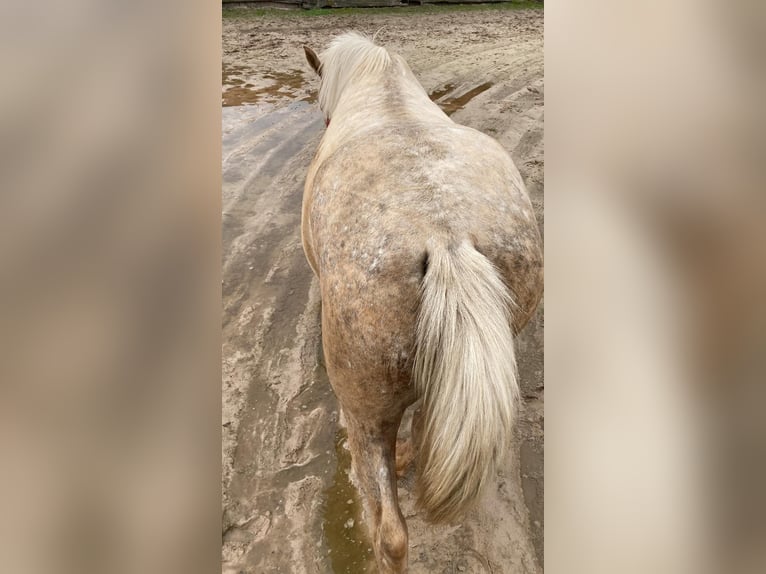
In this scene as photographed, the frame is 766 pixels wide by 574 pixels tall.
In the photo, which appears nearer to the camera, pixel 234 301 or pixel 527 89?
pixel 234 301

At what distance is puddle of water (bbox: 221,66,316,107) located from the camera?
4848 millimetres

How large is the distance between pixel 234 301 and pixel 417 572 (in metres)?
1.61

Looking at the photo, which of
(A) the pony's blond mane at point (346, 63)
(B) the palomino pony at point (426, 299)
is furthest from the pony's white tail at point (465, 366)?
(A) the pony's blond mane at point (346, 63)

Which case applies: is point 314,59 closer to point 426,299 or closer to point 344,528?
point 426,299

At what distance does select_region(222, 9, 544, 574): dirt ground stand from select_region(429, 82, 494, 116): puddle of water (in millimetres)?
21

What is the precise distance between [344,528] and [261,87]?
4733mm

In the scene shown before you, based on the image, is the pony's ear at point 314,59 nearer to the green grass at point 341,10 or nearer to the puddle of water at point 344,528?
the puddle of water at point 344,528
